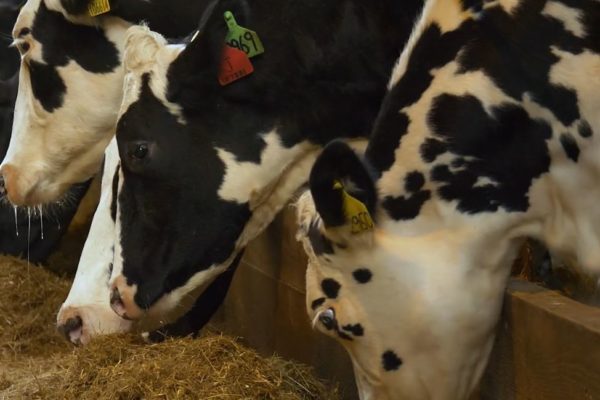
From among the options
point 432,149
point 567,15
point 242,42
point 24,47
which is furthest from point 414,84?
point 24,47

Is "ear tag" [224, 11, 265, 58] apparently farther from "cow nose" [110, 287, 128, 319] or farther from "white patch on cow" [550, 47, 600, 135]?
"white patch on cow" [550, 47, 600, 135]

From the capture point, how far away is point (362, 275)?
106 inches

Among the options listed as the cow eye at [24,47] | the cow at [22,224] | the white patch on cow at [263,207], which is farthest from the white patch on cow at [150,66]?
the cow at [22,224]

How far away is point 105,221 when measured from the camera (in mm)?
3979

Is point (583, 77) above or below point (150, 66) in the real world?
above

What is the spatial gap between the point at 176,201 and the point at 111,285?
0.35 meters

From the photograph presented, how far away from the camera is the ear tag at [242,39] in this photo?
3205mm

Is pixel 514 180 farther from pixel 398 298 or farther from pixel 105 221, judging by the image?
pixel 105 221

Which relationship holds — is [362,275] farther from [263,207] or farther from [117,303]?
[117,303]

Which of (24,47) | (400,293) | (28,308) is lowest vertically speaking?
(28,308)

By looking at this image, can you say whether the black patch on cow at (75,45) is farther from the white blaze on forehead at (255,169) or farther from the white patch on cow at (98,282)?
the white blaze on forehead at (255,169)

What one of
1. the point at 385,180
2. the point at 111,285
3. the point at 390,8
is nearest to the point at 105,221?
the point at 111,285

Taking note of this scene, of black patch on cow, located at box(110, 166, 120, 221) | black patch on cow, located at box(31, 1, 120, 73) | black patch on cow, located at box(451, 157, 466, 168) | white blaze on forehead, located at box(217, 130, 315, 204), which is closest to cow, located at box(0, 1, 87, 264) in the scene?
black patch on cow, located at box(31, 1, 120, 73)

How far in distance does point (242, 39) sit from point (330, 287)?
33.4 inches
